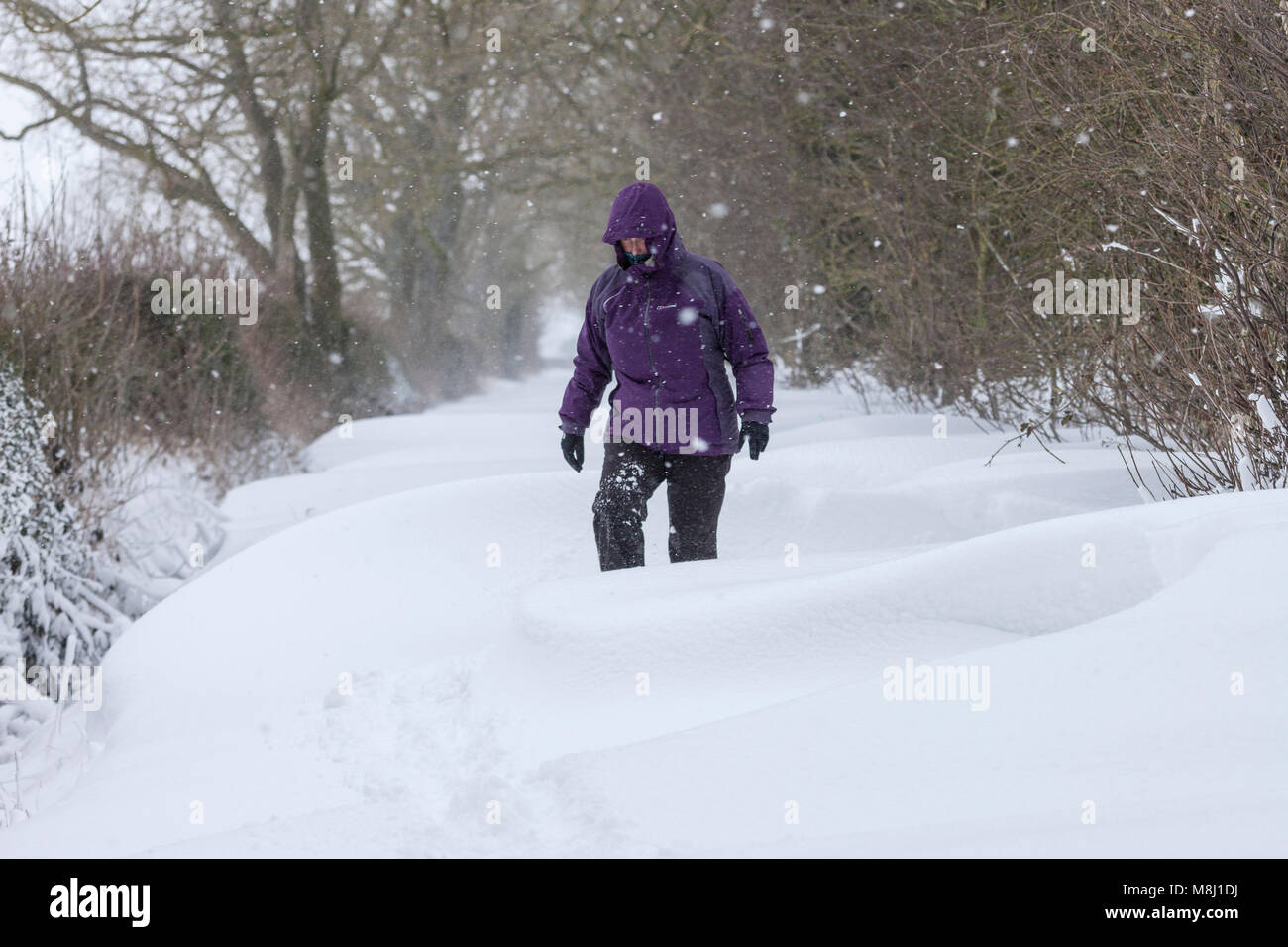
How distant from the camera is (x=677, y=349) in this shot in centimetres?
404

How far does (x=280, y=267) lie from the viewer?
1697 cm

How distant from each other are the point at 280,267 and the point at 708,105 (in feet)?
25.7

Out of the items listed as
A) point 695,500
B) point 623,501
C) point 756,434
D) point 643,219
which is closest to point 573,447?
point 623,501

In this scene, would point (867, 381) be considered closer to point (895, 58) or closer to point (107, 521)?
point (895, 58)

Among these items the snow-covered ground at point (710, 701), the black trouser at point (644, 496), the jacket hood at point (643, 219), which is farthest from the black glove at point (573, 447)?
the jacket hood at point (643, 219)

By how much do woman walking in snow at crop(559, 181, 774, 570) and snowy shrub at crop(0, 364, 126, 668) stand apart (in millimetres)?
3198

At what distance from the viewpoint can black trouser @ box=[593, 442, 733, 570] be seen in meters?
4.12

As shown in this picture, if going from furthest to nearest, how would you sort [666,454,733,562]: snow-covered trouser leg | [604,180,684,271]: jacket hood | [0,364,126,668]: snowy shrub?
1. [0,364,126,668]: snowy shrub
2. [666,454,733,562]: snow-covered trouser leg
3. [604,180,684,271]: jacket hood

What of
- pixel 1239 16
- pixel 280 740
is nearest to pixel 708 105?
pixel 1239 16

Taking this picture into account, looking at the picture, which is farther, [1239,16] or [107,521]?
[107,521]

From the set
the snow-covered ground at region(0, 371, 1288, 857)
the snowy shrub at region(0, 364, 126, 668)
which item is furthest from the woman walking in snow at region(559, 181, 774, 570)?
the snowy shrub at region(0, 364, 126, 668)

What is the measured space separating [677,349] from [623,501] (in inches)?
22.4

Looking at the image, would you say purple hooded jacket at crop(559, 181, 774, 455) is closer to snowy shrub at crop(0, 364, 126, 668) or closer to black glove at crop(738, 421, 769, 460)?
black glove at crop(738, 421, 769, 460)

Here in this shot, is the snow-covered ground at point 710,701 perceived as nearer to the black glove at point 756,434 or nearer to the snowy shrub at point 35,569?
the black glove at point 756,434
